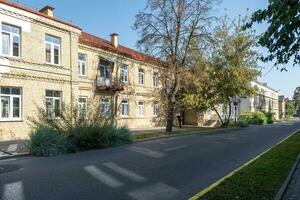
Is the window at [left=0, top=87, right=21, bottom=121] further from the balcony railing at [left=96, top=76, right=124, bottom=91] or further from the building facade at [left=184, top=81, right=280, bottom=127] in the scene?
the building facade at [left=184, top=81, right=280, bottom=127]

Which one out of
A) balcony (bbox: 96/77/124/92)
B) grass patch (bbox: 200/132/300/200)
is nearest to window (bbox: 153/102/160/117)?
balcony (bbox: 96/77/124/92)

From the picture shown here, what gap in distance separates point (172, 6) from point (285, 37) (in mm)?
21462

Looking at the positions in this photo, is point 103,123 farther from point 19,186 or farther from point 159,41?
point 159,41

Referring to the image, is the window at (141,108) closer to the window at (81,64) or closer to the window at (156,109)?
the window at (156,109)

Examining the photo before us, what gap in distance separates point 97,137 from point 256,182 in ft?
34.4

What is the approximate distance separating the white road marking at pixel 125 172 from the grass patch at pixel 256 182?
7.47ft

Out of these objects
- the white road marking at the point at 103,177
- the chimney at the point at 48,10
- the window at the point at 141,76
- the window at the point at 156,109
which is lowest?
the white road marking at the point at 103,177

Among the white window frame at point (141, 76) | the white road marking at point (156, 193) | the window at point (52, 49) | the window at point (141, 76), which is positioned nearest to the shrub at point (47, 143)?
the white road marking at point (156, 193)

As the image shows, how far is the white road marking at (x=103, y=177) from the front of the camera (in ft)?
27.5

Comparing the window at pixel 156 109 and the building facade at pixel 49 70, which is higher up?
the building facade at pixel 49 70

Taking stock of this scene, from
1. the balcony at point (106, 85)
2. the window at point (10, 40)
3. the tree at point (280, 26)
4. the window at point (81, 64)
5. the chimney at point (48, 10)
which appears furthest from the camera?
the balcony at point (106, 85)

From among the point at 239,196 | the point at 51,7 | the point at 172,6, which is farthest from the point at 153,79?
the point at 239,196

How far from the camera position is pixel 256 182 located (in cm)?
824

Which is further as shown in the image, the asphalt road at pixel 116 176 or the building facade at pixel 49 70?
the building facade at pixel 49 70
